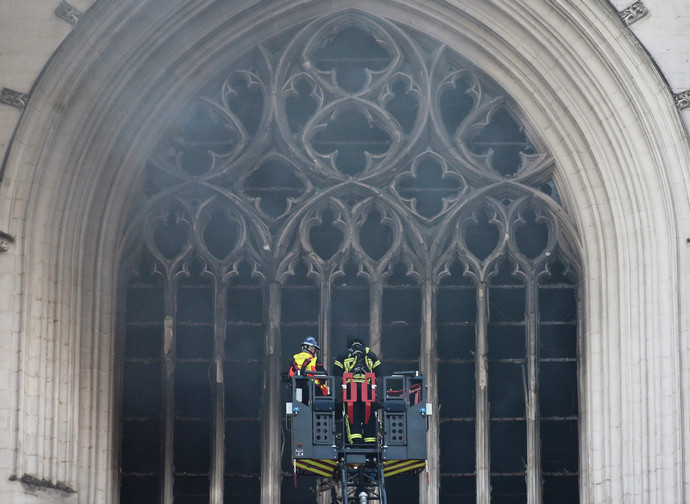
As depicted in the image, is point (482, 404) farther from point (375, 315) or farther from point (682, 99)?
point (682, 99)

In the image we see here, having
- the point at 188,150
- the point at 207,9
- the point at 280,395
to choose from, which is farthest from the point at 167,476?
the point at 207,9

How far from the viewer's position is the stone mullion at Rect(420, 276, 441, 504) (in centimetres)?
2453

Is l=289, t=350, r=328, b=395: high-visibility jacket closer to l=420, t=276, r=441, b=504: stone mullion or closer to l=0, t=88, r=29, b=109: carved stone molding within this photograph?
l=420, t=276, r=441, b=504: stone mullion

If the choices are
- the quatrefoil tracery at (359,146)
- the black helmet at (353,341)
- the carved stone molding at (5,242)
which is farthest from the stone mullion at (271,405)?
the carved stone molding at (5,242)

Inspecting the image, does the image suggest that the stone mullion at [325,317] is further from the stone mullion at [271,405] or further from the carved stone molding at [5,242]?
the carved stone molding at [5,242]

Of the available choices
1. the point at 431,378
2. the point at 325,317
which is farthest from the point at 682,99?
the point at 325,317

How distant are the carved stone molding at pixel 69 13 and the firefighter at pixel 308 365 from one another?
496 cm

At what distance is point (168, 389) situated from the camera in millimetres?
24766

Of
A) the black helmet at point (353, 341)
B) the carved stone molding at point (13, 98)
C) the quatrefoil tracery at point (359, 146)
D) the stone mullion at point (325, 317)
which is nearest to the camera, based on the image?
the black helmet at point (353, 341)

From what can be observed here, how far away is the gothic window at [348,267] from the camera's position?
24672 mm

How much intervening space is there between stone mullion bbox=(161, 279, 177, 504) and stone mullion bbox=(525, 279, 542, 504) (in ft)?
14.7

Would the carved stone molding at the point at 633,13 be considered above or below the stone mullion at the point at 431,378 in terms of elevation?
above

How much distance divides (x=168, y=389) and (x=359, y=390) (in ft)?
11.4

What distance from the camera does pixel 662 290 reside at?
77.5 ft
